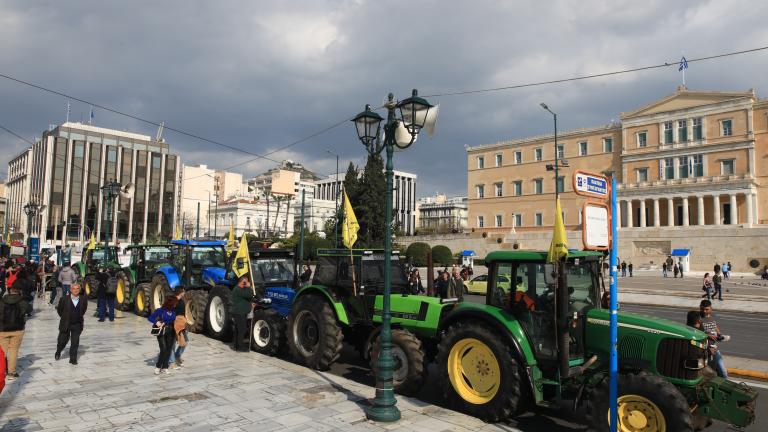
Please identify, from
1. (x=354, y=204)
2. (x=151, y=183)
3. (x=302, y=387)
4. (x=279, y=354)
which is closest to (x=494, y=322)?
(x=302, y=387)

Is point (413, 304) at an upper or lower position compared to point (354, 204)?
lower

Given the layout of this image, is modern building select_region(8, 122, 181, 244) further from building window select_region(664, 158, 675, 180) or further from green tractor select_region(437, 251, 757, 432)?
green tractor select_region(437, 251, 757, 432)

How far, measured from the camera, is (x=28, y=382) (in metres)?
8.39

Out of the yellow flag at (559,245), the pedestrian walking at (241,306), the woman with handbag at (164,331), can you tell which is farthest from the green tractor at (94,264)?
the yellow flag at (559,245)

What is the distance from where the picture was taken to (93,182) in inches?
3620

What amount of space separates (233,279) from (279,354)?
109 inches

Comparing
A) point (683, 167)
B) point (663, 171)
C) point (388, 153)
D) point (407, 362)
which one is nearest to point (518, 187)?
point (663, 171)

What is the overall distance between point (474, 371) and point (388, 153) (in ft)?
11.4

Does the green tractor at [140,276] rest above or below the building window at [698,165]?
below

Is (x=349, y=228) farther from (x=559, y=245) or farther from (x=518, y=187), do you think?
(x=518, y=187)

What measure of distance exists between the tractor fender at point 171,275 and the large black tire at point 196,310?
4.83ft

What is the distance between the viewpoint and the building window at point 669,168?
59.3 m

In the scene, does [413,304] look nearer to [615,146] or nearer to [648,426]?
[648,426]

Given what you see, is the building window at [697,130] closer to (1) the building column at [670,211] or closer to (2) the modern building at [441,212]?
(1) the building column at [670,211]
